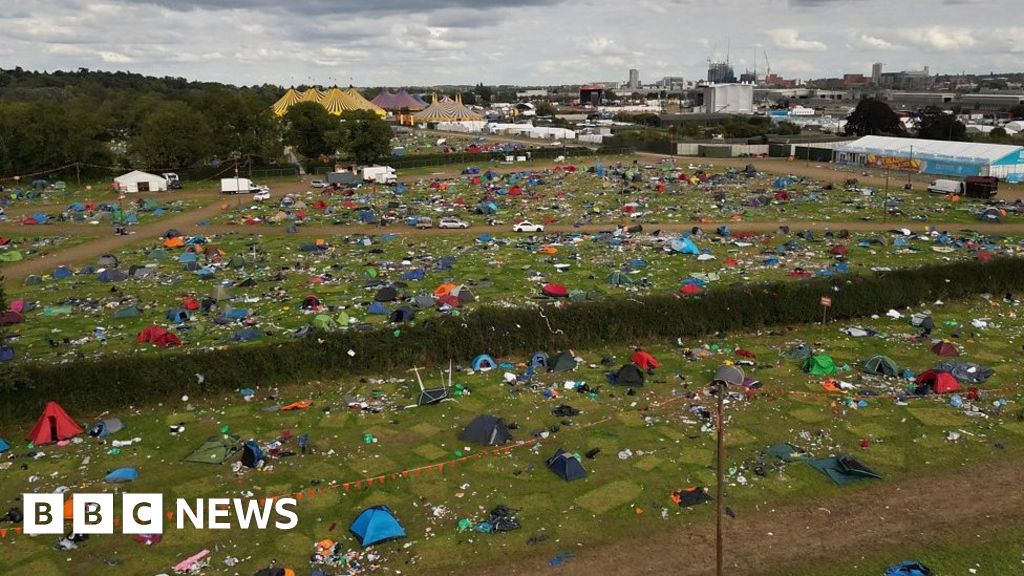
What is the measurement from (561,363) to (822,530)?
30.2 feet

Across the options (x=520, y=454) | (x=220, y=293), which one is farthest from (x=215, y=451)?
(x=220, y=293)

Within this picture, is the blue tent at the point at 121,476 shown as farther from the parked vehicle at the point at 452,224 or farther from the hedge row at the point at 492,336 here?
the parked vehicle at the point at 452,224

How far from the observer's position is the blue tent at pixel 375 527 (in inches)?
528

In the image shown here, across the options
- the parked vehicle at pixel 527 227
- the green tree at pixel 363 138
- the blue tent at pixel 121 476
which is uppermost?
the green tree at pixel 363 138

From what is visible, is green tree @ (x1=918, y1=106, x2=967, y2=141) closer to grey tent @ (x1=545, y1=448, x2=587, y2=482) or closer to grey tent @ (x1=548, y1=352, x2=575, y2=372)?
grey tent @ (x1=548, y1=352, x2=575, y2=372)

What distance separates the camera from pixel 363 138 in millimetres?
65188

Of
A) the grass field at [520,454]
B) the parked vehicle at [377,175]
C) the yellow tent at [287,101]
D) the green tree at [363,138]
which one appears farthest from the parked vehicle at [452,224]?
the yellow tent at [287,101]

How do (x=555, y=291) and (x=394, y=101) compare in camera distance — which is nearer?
(x=555, y=291)

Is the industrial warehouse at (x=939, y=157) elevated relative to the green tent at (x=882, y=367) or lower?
elevated

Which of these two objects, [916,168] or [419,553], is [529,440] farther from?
[916,168]

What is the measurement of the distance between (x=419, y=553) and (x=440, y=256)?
21.9 metres

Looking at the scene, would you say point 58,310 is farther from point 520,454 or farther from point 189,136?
point 189,136

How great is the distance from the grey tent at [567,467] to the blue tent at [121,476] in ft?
29.6

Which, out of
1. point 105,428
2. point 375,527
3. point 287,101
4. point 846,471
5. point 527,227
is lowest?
point 375,527
